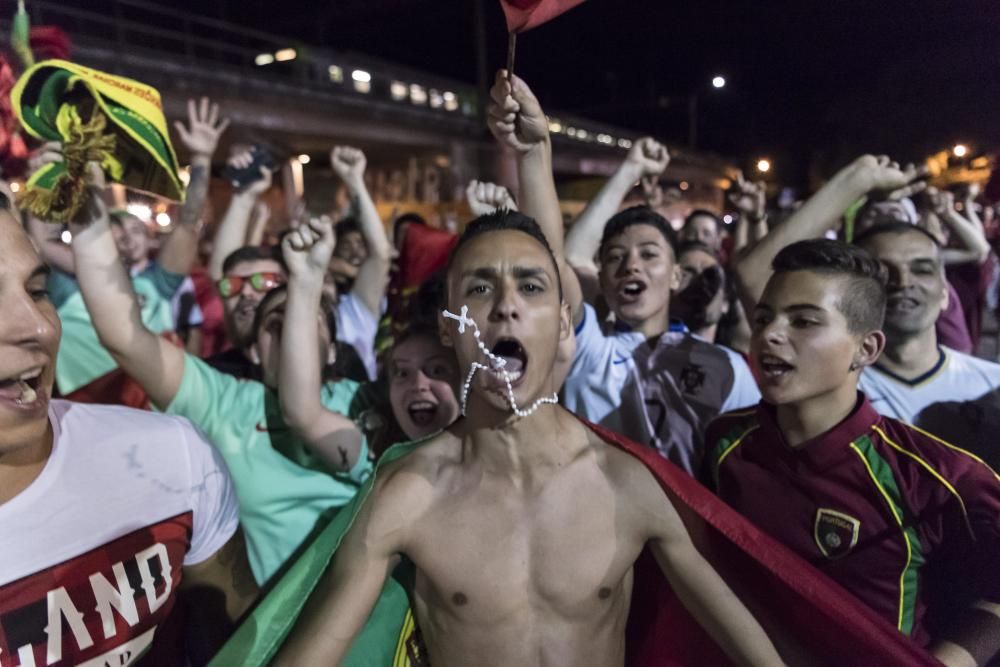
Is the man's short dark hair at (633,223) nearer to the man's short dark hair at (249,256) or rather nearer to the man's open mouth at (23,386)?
the man's short dark hair at (249,256)

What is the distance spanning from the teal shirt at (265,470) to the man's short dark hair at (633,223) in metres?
1.37

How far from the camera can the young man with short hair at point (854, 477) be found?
1.72 metres

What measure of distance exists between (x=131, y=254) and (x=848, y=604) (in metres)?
4.12

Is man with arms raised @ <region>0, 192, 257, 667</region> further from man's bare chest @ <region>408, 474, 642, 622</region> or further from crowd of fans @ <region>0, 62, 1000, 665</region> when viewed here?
man's bare chest @ <region>408, 474, 642, 622</region>

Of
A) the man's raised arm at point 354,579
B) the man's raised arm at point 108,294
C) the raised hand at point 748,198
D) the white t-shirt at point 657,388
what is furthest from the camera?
the raised hand at point 748,198

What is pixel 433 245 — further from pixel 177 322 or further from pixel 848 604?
pixel 848 604

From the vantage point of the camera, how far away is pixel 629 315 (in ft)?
8.92

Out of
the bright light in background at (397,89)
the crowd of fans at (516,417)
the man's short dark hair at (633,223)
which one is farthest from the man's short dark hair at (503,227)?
the bright light in background at (397,89)

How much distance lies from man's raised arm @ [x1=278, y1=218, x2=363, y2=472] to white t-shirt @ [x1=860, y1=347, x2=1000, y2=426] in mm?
1834

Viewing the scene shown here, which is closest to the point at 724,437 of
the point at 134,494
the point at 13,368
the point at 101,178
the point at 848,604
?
the point at 848,604

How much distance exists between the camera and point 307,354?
2062 millimetres

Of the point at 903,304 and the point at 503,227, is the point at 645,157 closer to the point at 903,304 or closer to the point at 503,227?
the point at 903,304

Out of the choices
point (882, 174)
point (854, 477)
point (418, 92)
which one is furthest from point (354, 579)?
point (418, 92)

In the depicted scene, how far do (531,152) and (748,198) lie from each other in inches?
81.7
